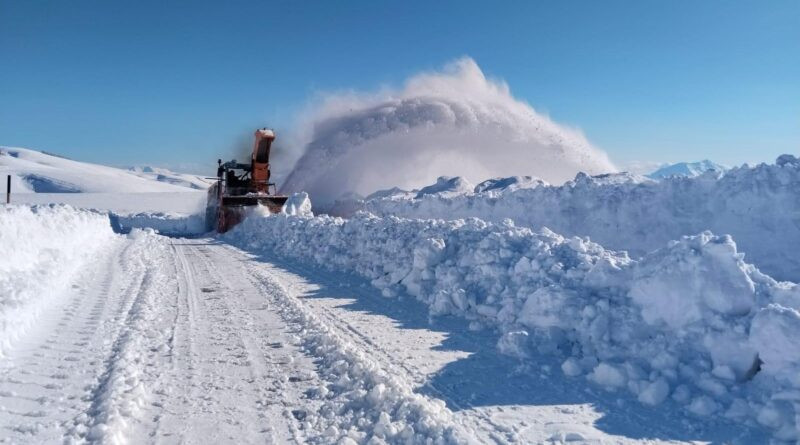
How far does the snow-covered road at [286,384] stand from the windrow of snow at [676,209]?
6825mm

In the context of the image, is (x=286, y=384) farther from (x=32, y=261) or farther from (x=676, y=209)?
(x=676, y=209)

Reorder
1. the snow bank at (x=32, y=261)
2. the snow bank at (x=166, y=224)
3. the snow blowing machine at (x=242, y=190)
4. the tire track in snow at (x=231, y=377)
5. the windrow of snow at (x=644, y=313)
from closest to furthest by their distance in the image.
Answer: the tire track in snow at (x=231, y=377) < the windrow of snow at (x=644, y=313) < the snow bank at (x=32, y=261) < the snow blowing machine at (x=242, y=190) < the snow bank at (x=166, y=224)

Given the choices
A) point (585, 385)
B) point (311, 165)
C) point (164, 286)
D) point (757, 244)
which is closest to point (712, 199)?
point (757, 244)

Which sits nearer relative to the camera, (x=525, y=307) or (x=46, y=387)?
(x=46, y=387)

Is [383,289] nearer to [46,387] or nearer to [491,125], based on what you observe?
[46,387]

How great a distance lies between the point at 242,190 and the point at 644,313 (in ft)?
64.5

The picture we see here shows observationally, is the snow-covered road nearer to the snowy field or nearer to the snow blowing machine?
the snowy field

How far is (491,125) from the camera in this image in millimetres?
27016

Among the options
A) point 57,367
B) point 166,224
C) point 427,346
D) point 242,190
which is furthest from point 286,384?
point 166,224

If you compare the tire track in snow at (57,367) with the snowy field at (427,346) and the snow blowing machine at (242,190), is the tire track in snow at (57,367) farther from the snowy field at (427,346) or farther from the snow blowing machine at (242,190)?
the snow blowing machine at (242,190)

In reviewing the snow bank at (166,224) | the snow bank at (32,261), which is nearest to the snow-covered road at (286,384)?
the snow bank at (32,261)

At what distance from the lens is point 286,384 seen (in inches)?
168

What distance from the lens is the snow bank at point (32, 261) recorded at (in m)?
5.62

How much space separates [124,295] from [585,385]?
21.1 ft
